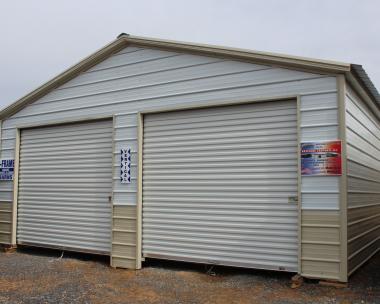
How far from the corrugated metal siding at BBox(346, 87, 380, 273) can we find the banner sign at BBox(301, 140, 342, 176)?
448mm

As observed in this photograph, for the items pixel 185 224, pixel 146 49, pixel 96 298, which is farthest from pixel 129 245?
pixel 146 49

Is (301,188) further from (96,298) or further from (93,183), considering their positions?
(93,183)

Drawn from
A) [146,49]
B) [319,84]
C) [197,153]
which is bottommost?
[197,153]

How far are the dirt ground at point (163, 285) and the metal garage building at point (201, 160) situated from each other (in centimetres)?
28

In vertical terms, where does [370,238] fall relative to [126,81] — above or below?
below

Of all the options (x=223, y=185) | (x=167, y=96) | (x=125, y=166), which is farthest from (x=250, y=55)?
(x=125, y=166)

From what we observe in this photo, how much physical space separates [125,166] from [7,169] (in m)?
3.98

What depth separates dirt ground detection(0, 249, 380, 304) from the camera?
670cm

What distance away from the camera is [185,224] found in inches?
338

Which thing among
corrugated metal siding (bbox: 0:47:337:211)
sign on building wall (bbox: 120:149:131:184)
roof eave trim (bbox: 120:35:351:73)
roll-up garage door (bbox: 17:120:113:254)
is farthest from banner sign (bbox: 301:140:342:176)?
roll-up garage door (bbox: 17:120:113:254)

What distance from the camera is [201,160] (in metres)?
8.50

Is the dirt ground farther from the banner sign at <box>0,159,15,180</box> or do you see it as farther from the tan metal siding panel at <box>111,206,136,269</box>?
the banner sign at <box>0,159,15,180</box>

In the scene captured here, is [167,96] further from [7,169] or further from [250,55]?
[7,169]

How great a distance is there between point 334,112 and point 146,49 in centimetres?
415
